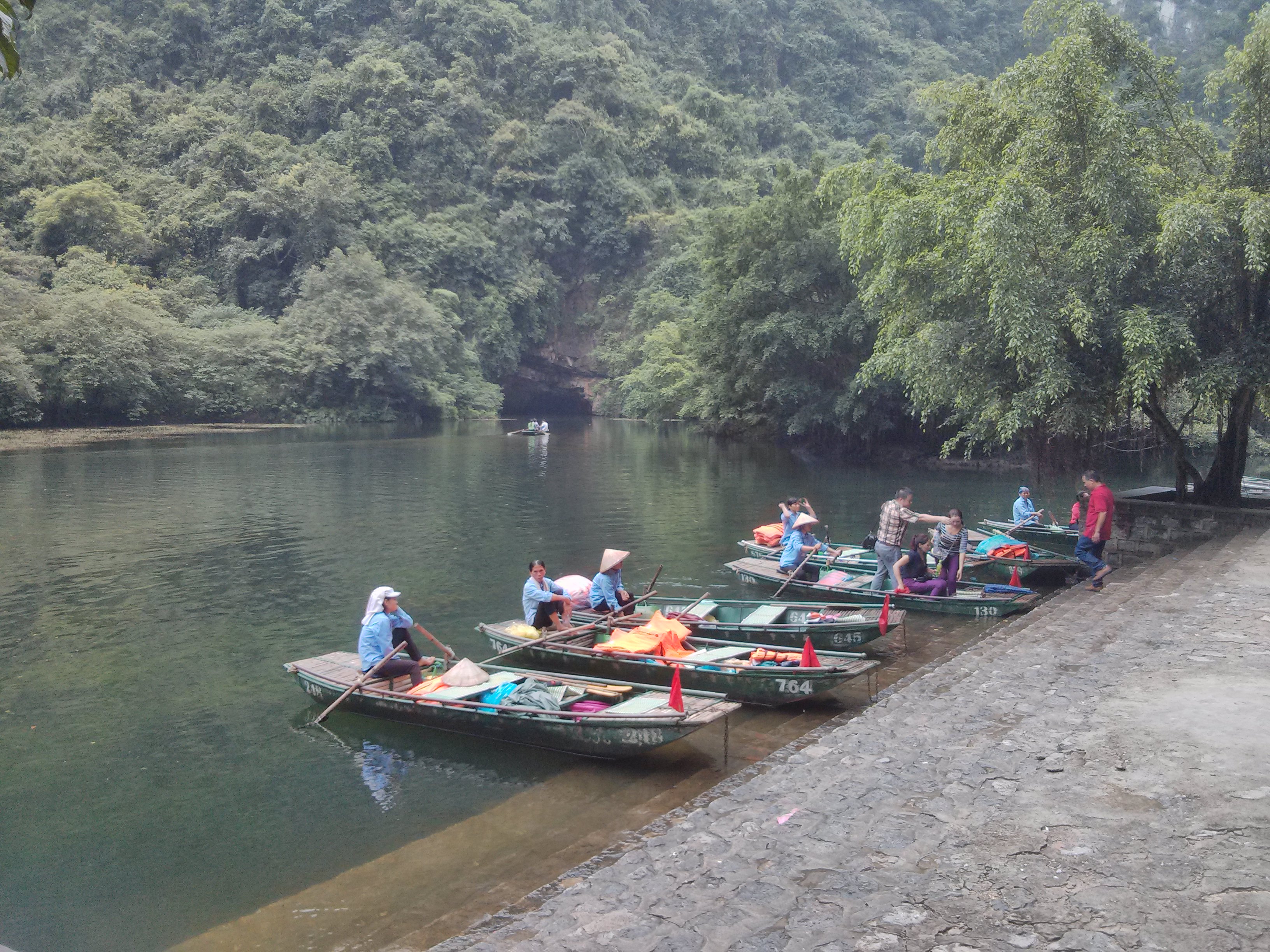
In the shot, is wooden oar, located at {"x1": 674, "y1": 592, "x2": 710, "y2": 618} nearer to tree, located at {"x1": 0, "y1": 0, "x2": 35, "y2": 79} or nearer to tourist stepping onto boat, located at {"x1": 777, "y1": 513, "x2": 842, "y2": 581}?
tourist stepping onto boat, located at {"x1": 777, "y1": 513, "x2": 842, "y2": 581}

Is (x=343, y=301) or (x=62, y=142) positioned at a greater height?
(x=62, y=142)

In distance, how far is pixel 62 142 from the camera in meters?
59.8

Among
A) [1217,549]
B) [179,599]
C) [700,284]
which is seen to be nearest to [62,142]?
[700,284]

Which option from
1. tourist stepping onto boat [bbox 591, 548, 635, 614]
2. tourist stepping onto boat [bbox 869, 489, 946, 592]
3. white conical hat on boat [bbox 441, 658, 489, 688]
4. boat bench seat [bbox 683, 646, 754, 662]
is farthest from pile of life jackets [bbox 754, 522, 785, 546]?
white conical hat on boat [bbox 441, 658, 489, 688]

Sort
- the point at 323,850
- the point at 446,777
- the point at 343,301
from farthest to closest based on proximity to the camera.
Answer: the point at 343,301 → the point at 446,777 → the point at 323,850

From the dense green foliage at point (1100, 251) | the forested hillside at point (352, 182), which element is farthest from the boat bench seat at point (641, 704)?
the forested hillside at point (352, 182)

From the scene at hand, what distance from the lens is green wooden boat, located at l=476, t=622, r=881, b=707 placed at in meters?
9.80

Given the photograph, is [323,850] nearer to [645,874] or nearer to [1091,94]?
[645,874]

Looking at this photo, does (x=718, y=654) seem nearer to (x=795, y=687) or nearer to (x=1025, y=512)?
(x=795, y=687)

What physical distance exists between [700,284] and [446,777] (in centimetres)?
5331

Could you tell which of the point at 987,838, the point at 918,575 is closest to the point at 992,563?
the point at 918,575

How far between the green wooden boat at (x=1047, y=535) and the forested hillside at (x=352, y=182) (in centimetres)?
3142

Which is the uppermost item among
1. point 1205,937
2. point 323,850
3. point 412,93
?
point 412,93

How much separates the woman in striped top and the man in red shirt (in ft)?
5.19
